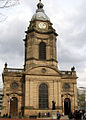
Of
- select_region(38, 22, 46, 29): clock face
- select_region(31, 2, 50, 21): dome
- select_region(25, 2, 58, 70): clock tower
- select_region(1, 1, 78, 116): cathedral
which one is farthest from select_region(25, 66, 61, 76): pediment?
select_region(31, 2, 50, 21): dome

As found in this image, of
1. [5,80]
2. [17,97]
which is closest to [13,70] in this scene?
[5,80]

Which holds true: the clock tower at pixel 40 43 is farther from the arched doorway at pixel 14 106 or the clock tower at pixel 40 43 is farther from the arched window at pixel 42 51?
the arched doorway at pixel 14 106

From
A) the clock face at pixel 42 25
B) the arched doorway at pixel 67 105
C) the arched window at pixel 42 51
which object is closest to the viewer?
the arched doorway at pixel 67 105

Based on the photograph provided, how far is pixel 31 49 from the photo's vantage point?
4819cm

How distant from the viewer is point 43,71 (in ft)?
153

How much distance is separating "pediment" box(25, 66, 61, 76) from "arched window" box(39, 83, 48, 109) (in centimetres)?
265

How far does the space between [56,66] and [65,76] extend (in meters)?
3.10

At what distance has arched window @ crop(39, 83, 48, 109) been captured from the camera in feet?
147

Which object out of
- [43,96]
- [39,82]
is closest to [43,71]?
[39,82]

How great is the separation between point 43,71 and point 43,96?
541cm

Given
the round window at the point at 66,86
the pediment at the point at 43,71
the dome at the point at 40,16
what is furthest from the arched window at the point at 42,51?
the round window at the point at 66,86

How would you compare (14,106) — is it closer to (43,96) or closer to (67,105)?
(43,96)

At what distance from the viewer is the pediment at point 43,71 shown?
45688 millimetres

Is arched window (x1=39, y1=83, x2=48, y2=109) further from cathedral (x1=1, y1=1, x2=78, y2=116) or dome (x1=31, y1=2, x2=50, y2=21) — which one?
dome (x1=31, y1=2, x2=50, y2=21)
